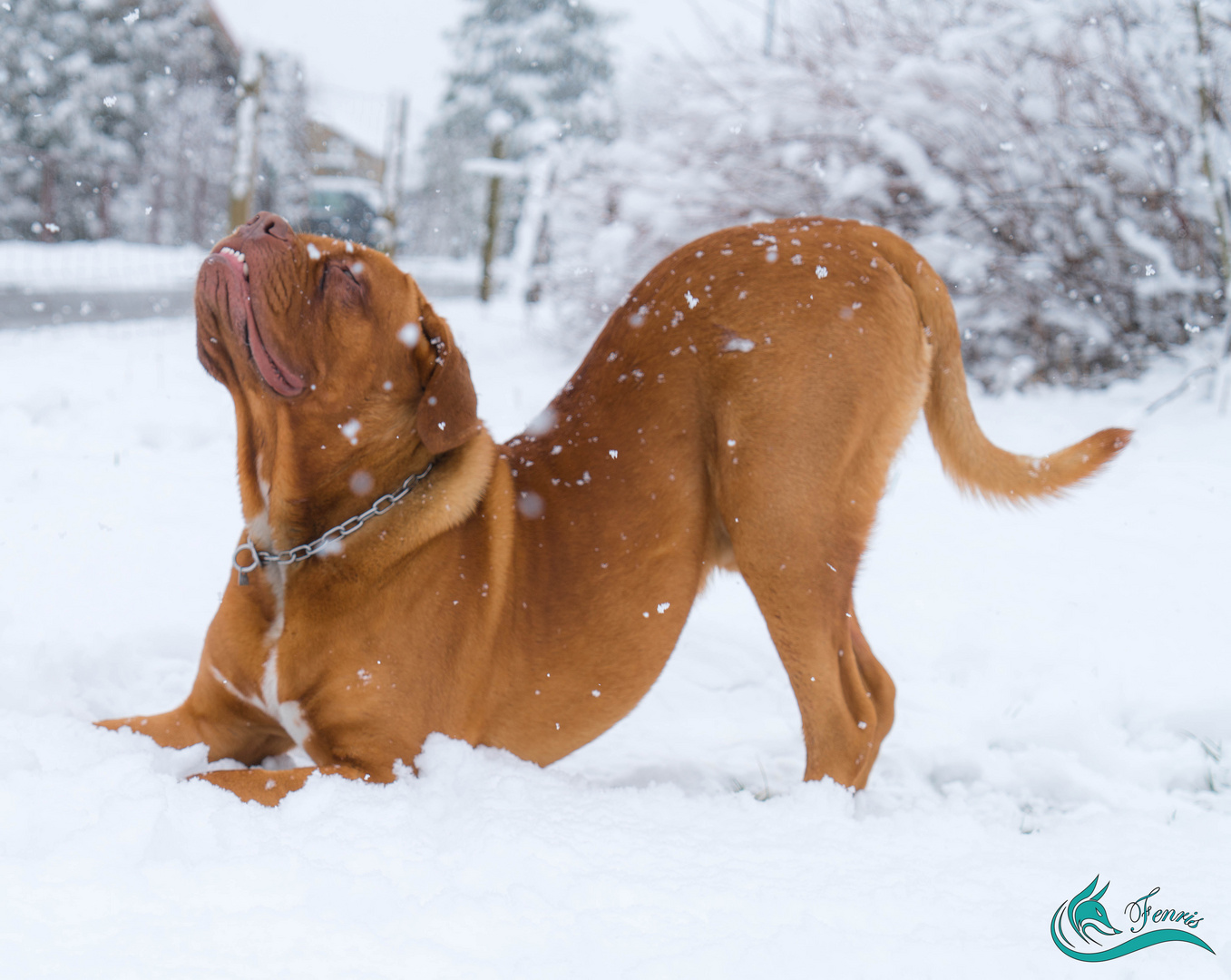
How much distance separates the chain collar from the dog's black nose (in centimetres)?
66

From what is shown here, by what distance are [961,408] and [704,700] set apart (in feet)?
4.39

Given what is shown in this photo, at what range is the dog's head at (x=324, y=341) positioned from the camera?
2.10 meters

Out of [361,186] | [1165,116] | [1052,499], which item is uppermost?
[1165,116]

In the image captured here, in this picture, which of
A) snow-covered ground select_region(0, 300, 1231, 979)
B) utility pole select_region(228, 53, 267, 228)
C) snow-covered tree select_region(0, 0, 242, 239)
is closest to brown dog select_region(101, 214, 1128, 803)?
snow-covered ground select_region(0, 300, 1231, 979)

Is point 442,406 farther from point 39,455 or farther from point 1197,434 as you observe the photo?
point 1197,434

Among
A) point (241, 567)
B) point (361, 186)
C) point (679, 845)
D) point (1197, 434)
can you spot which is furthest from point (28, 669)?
point (361, 186)

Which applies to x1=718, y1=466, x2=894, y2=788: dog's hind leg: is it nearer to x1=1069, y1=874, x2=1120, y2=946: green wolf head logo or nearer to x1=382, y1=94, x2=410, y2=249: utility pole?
x1=1069, y1=874, x2=1120, y2=946: green wolf head logo

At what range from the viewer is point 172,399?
5531mm

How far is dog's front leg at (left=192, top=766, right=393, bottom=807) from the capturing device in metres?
1.98

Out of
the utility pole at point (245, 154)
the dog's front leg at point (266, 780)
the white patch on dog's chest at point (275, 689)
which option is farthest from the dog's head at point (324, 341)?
the utility pole at point (245, 154)

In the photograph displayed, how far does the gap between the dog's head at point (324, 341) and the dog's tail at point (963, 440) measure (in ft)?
4.11

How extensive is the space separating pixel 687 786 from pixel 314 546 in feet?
3.95

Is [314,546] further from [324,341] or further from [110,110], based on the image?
[110,110]

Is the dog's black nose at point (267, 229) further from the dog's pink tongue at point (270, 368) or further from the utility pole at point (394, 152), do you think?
the utility pole at point (394, 152)
